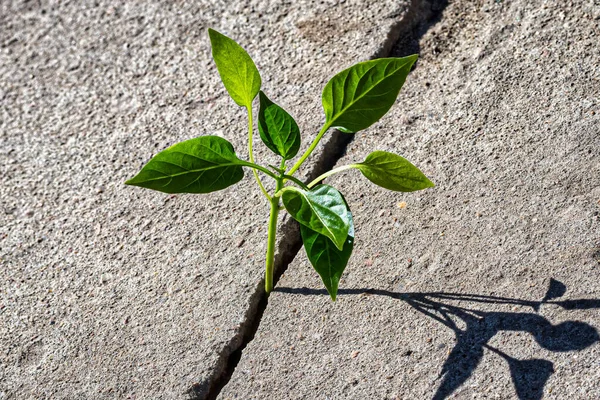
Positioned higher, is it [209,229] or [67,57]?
[67,57]

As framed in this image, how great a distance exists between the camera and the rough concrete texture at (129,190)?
1637mm

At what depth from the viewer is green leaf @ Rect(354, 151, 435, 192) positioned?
1.38m

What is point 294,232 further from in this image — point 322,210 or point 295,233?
point 322,210

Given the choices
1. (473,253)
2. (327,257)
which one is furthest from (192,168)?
(473,253)

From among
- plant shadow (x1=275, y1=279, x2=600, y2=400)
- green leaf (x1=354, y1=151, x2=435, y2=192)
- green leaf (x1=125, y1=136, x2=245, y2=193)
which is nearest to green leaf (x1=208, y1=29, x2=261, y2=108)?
green leaf (x1=125, y1=136, x2=245, y2=193)

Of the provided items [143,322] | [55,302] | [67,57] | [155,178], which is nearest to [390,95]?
[155,178]

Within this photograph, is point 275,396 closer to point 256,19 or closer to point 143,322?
point 143,322

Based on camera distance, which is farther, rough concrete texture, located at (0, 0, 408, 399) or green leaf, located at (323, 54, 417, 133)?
rough concrete texture, located at (0, 0, 408, 399)

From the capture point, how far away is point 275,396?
4.93 feet

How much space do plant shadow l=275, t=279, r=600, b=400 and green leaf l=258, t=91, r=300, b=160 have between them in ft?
1.42

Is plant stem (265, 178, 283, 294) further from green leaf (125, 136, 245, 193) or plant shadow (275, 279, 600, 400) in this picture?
plant shadow (275, 279, 600, 400)

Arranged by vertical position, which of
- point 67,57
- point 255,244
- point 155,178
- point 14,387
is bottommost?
point 14,387

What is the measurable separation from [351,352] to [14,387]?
0.73m

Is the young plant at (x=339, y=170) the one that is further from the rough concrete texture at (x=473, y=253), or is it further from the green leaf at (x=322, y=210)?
the rough concrete texture at (x=473, y=253)
